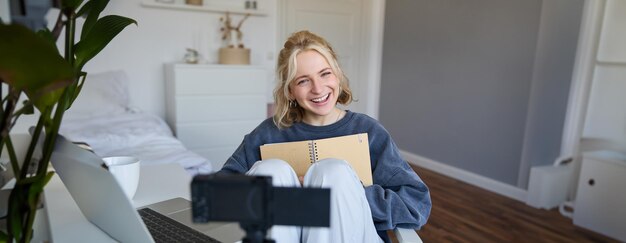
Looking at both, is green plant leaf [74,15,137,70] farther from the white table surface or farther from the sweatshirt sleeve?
the sweatshirt sleeve

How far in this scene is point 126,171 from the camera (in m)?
1.05

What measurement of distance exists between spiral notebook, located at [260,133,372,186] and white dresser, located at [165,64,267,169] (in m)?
2.23

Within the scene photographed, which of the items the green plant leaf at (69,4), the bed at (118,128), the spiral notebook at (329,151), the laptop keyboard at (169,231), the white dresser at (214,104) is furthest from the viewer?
the white dresser at (214,104)

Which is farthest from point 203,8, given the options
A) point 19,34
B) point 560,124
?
point 19,34

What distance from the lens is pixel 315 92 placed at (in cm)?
126

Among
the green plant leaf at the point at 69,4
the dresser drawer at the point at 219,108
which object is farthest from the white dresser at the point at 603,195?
the green plant leaf at the point at 69,4

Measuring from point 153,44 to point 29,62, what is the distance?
329cm

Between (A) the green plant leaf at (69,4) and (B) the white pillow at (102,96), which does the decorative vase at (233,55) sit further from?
(A) the green plant leaf at (69,4)

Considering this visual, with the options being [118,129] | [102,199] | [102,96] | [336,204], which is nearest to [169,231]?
[102,199]

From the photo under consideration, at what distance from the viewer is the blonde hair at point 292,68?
1.25 meters

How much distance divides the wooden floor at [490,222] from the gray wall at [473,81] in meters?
0.29

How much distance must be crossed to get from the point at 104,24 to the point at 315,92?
713mm

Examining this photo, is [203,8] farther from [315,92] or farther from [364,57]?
[315,92]

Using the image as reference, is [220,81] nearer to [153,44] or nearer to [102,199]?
[153,44]
